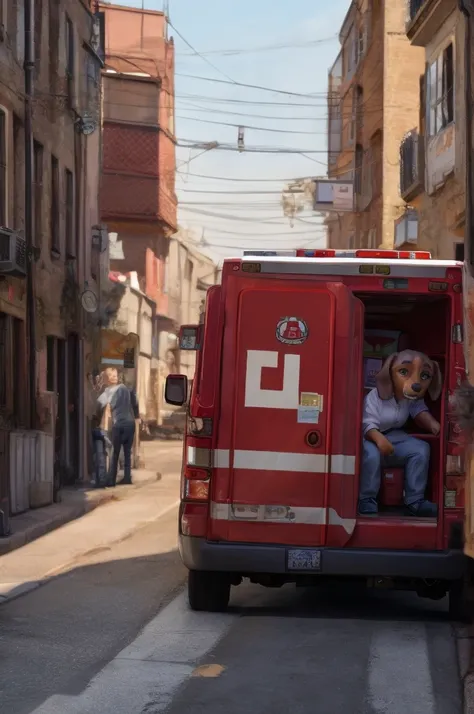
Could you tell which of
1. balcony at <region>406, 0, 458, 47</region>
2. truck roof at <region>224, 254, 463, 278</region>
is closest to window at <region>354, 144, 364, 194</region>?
balcony at <region>406, 0, 458, 47</region>

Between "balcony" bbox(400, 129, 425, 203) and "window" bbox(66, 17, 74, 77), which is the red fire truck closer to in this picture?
"window" bbox(66, 17, 74, 77)

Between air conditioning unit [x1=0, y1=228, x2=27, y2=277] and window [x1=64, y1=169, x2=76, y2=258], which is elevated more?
window [x1=64, y1=169, x2=76, y2=258]

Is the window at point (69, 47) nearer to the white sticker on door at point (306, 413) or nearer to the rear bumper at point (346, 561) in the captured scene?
the white sticker on door at point (306, 413)

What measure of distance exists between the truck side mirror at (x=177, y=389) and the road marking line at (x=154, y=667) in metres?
1.54

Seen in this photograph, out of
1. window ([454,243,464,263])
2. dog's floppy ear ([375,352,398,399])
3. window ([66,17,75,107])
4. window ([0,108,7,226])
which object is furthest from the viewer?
window ([454,243,464,263])

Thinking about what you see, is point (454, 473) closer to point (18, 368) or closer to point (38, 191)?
point (18, 368)

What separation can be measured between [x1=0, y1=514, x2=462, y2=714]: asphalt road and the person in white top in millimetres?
831

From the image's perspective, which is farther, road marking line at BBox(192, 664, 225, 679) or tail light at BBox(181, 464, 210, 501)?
tail light at BBox(181, 464, 210, 501)

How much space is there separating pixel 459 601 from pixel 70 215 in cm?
1518

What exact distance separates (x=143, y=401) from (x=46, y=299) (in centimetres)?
2989

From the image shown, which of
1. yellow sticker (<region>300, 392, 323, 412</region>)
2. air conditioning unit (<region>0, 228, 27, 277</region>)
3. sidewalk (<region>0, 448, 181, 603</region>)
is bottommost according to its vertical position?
sidewalk (<region>0, 448, 181, 603</region>)

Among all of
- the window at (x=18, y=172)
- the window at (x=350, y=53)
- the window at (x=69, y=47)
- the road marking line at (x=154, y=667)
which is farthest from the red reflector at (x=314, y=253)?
the window at (x=350, y=53)

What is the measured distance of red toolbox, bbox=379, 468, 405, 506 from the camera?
386 inches

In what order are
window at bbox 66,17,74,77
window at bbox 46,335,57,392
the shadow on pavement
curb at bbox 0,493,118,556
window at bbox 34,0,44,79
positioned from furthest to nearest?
window at bbox 66,17,74,77 → window at bbox 46,335,57,392 → window at bbox 34,0,44,79 → curb at bbox 0,493,118,556 → the shadow on pavement
